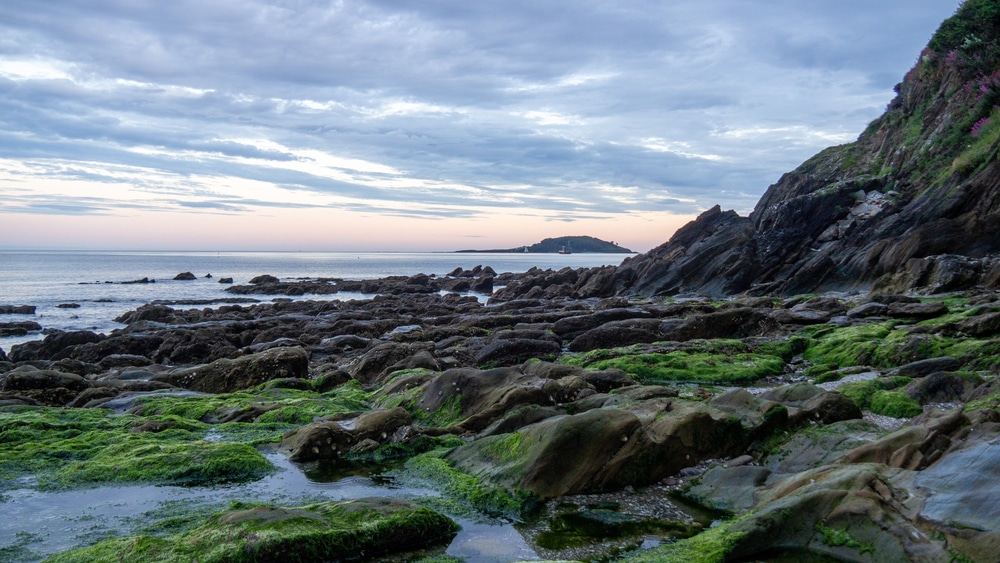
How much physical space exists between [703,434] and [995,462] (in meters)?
4.31

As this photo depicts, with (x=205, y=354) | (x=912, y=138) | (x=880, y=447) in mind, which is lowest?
(x=205, y=354)

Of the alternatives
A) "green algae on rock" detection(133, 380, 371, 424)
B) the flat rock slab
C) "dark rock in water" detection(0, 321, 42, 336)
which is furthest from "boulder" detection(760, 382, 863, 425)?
"dark rock in water" detection(0, 321, 42, 336)

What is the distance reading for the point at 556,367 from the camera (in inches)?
645

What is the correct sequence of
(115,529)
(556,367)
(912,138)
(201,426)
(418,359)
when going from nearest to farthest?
(115,529), (201,426), (556,367), (418,359), (912,138)

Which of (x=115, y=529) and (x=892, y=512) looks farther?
(x=115, y=529)

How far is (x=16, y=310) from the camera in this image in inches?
2035

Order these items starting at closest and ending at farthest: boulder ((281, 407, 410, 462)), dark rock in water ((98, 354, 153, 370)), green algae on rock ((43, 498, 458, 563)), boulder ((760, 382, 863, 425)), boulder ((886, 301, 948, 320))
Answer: green algae on rock ((43, 498, 458, 563)), boulder ((760, 382, 863, 425)), boulder ((281, 407, 410, 462)), boulder ((886, 301, 948, 320)), dark rock in water ((98, 354, 153, 370))

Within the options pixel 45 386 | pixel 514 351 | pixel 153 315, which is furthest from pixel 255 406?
pixel 153 315

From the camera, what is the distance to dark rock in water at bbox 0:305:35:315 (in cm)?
5112

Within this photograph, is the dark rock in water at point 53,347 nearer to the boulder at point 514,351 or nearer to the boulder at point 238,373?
the boulder at point 238,373

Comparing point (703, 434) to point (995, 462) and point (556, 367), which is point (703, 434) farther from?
point (556, 367)

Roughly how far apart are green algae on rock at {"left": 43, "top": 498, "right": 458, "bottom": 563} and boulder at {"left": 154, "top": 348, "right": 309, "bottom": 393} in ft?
42.8

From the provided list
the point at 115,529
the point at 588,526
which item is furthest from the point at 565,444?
the point at 115,529

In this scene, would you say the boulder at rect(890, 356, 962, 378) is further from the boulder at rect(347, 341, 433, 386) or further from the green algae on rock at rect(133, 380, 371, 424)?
the boulder at rect(347, 341, 433, 386)
